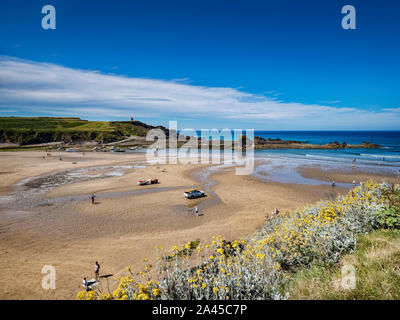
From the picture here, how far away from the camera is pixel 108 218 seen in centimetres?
1817

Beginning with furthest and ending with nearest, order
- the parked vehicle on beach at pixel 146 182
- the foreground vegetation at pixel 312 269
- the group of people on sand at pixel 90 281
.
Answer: the parked vehicle on beach at pixel 146 182 → the group of people on sand at pixel 90 281 → the foreground vegetation at pixel 312 269

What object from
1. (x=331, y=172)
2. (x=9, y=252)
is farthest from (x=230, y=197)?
(x=331, y=172)

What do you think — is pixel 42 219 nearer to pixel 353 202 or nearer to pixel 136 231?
pixel 136 231

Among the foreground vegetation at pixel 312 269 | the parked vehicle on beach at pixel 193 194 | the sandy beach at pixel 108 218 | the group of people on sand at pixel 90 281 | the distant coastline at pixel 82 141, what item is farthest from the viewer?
the distant coastline at pixel 82 141

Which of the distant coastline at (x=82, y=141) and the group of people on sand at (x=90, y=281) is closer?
the group of people on sand at (x=90, y=281)

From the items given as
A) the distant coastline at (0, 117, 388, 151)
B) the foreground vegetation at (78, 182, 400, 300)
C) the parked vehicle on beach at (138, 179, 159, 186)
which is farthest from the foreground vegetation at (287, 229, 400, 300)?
the distant coastline at (0, 117, 388, 151)

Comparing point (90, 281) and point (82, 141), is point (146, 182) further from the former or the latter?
point (82, 141)

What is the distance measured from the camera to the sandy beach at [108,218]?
11328 mm

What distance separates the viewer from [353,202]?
7.28m

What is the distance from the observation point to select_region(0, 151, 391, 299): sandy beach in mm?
11328

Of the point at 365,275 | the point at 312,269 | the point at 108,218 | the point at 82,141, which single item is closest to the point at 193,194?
the point at 108,218

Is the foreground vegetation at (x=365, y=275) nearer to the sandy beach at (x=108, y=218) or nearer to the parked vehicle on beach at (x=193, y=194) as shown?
the sandy beach at (x=108, y=218)

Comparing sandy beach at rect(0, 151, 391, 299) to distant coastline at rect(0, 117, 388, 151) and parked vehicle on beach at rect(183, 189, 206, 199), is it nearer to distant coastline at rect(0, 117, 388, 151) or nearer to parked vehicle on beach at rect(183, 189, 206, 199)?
parked vehicle on beach at rect(183, 189, 206, 199)

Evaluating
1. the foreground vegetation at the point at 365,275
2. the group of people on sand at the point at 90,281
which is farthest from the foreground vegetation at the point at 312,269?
the group of people on sand at the point at 90,281
